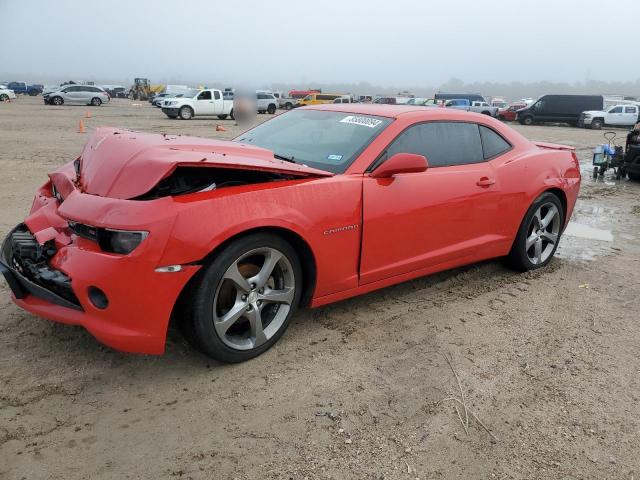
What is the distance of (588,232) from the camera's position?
632cm

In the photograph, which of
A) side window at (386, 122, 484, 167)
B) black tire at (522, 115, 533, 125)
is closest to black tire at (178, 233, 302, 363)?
side window at (386, 122, 484, 167)

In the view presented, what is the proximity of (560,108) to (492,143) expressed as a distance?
33.2 meters

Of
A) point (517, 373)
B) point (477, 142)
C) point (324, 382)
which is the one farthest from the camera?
point (477, 142)

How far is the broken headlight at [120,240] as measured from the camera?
8.14ft

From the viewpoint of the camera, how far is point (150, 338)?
8.46 ft

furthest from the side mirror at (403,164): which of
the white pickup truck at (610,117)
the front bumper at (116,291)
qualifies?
the white pickup truck at (610,117)

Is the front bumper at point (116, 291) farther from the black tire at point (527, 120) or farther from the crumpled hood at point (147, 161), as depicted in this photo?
the black tire at point (527, 120)

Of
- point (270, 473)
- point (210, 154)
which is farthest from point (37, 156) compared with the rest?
point (270, 473)

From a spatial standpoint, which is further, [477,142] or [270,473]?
[477,142]

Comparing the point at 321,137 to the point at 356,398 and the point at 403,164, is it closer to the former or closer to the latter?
the point at 403,164

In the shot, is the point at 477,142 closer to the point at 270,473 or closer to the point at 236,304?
the point at 236,304

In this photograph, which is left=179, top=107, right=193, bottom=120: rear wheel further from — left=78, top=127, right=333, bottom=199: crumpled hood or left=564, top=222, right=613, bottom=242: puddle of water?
left=78, top=127, right=333, bottom=199: crumpled hood

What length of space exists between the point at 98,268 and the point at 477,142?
121 inches

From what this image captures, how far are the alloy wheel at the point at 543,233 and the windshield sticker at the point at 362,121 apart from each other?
184 cm
